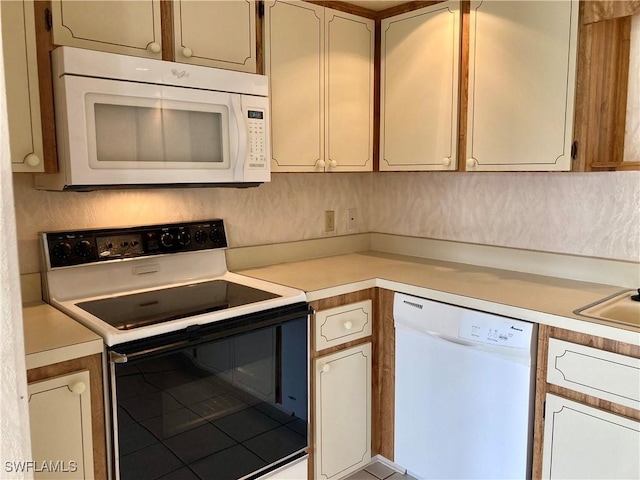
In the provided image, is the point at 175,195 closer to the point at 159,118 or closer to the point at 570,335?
the point at 159,118

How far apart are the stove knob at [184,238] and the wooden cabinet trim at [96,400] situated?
2.51ft

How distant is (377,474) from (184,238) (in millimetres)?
1319

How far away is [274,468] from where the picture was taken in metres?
1.93

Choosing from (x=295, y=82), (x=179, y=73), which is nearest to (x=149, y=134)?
(x=179, y=73)

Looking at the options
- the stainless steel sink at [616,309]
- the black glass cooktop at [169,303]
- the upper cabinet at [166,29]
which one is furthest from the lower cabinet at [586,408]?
the upper cabinet at [166,29]

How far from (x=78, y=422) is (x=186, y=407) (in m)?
0.31

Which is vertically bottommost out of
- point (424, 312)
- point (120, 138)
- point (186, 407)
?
point (186, 407)

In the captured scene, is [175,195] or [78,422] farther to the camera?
[175,195]

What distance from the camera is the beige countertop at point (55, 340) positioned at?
1382 millimetres

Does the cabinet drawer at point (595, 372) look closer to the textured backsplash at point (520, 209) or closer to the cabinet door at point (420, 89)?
the textured backsplash at point (520, 209)

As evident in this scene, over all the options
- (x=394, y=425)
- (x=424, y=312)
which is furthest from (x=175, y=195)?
(x=394, y=425)

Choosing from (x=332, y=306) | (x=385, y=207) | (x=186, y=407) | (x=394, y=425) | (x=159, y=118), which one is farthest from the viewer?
(x=385, y=207)

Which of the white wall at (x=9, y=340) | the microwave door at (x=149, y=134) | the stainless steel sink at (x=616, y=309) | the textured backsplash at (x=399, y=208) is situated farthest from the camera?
the textured backsplash at (x=399, y=208)

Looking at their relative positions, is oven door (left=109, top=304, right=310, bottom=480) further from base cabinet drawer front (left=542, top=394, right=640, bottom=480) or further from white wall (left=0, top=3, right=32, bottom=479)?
base cabinet drawer front (left=542, top=394, right=640, bottom=480)
